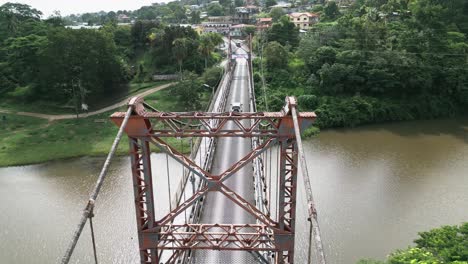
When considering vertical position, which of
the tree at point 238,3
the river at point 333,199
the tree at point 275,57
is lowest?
the river at point 333,199

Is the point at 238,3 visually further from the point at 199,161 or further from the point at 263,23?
the point at 199,161

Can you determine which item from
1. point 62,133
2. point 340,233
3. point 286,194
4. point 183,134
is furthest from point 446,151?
point 62,133

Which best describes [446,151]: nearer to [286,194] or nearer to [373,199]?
[373,199]

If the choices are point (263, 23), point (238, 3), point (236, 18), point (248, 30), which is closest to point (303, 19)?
point (263, 23)

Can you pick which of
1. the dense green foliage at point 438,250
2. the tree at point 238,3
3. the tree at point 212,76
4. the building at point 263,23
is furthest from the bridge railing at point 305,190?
the tree at point 238,3

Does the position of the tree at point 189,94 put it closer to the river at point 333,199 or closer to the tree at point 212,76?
the tree at point 212,76

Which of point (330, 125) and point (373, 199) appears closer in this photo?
point (373, 199)
